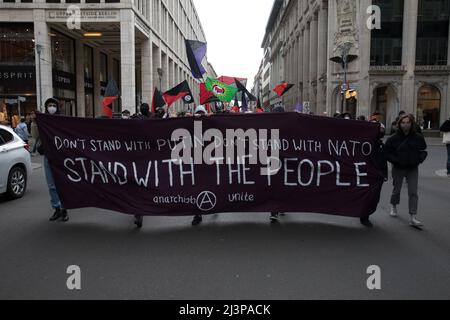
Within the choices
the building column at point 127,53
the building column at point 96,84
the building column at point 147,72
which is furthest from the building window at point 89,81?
the building column at point 127,53

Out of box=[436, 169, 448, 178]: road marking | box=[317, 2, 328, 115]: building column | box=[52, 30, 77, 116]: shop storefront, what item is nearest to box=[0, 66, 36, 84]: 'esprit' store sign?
box=[52, 30, 77, 116]: shop storefront

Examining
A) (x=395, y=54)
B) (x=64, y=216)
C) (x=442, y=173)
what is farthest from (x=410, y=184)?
(x=395, y=54)

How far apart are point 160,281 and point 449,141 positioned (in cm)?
1211

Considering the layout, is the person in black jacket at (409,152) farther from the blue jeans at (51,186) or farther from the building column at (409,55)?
the building column at (409,55)

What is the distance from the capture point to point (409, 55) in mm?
38875

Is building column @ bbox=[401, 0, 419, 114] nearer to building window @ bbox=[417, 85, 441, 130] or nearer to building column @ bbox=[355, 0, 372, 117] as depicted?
building window @ bbox=[417, 85, 441, 130]

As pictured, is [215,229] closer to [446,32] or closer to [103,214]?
[103,214]

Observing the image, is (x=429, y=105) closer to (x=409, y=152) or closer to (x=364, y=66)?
(x=364, y=66)

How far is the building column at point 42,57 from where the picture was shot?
31.4 meters

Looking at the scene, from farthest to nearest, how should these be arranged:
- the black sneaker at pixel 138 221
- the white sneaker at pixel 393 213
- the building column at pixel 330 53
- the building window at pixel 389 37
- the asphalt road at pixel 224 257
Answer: the building column at pixel 330 53
the building window at pixel 389 37
the white sneaker at pixel 393 213
the black sneaker at pixel 138 221
the asphalt road at pixel 224 257

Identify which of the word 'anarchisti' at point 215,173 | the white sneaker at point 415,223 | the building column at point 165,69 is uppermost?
the building column at point 165,69

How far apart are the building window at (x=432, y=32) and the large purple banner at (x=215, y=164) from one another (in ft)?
125

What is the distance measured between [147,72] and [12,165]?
30553 mm
